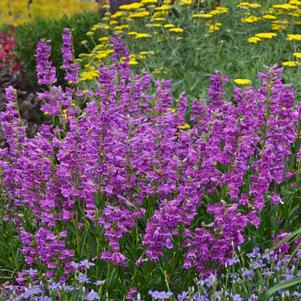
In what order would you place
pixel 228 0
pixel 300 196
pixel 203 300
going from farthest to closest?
1. pixel 228 0
2. pixel 300 196
3. pixel 203 300

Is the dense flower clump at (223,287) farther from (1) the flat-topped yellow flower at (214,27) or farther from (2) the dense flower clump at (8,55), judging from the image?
(2) the dense flower clump at (8,55)

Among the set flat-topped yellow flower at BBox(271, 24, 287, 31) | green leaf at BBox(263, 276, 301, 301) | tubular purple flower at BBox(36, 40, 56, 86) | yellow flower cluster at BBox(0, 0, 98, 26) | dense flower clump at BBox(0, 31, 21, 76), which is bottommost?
yellow flower cluster at BBox(0, 0, 98, 26)

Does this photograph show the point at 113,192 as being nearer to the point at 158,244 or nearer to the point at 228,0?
the point at 158,244

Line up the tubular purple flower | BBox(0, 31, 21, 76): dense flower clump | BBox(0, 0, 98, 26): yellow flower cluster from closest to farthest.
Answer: the tubular purple flower → BBox(0, 31, 21, 76): dense flower clump → BBox(0, 0, 98, 26): yellow flower cluster

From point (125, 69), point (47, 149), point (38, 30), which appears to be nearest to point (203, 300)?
point (47, 149)

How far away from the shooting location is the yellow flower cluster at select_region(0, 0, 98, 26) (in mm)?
15805

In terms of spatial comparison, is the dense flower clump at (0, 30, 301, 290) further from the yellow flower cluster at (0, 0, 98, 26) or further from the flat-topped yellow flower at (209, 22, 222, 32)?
the yellow flower cluster at (0, 0, 98, 26)

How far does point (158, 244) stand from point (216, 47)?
5.07 m

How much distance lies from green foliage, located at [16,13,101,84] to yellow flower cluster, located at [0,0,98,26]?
423 centimetres

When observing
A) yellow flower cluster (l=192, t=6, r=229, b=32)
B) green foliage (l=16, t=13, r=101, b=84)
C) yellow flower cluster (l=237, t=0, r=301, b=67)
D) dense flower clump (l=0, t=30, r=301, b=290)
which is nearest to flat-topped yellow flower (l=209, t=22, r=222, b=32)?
yellow flower cluster (l=192, t=6, r=229, b=32)

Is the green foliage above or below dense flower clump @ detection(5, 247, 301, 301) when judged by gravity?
below

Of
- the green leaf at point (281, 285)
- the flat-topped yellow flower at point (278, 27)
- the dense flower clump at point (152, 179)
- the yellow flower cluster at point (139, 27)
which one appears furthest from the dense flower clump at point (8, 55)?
the green leaf at point (281, 285)

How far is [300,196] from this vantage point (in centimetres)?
463

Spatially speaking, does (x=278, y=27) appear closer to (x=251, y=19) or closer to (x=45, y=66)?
(x=251, y=19)
